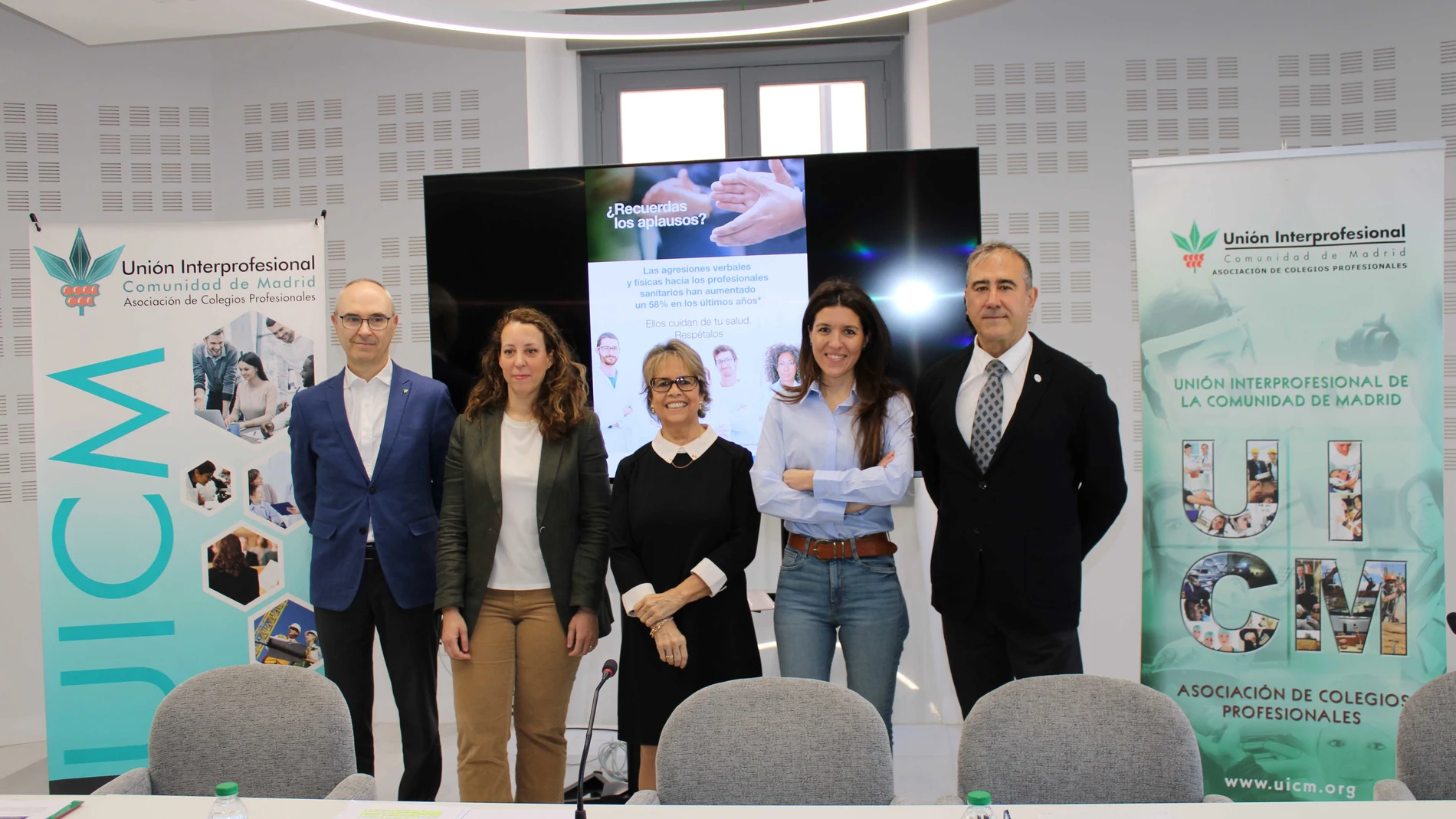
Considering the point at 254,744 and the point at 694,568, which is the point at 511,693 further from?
the point at 254,744

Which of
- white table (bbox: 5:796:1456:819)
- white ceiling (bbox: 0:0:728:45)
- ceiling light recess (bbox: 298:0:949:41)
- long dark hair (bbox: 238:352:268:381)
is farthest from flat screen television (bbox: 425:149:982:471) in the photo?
white table (bbox: 5:796:1456:819)

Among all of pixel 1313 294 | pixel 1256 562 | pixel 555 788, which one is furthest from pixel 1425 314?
pixel 555 788

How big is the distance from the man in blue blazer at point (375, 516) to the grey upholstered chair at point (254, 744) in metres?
0.87

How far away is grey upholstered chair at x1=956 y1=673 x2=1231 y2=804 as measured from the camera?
1878 mm

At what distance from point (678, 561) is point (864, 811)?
1136 millimetres

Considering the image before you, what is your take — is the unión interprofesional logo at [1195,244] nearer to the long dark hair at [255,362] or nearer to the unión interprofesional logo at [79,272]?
the long dark hair at [255,362]

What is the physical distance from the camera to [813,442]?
2.79 m

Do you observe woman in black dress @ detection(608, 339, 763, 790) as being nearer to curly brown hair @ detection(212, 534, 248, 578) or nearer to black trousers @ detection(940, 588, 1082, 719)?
black trousers @ detection(940, 588, 1082, 719)

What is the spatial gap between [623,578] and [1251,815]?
1.64 m

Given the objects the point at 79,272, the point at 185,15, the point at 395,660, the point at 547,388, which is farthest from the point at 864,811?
the point at 185,15

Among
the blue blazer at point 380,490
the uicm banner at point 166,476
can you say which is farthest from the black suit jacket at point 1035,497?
the uicm banner at point 166,476

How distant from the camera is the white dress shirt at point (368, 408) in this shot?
10.1 ft

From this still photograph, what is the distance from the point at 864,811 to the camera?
1.70 metres

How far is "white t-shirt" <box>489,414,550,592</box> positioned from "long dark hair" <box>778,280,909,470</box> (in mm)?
793
